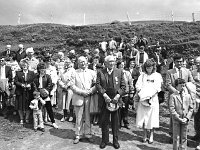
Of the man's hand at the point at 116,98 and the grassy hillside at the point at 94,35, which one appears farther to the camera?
the grassy hillside at the point at 94,35

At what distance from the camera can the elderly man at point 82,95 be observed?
6.32 m

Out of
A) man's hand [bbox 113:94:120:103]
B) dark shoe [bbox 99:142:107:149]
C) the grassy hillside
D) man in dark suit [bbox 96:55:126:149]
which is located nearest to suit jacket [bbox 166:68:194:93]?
man in dark suit [bbox 96:55:126:149]

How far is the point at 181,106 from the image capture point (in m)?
5.56

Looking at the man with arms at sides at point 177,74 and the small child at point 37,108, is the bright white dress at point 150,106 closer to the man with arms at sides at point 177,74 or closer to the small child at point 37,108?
the man with arms at sides at point 177,74

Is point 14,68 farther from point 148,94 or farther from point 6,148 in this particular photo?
point 148,94

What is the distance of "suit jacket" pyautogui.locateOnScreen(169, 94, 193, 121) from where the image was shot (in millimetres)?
5539

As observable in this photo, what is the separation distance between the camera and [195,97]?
20.0ft

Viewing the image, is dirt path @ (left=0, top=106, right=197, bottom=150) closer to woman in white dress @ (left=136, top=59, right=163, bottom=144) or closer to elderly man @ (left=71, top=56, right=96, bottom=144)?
elderly man @ (left=71, top=56, right=96, bottom=144)

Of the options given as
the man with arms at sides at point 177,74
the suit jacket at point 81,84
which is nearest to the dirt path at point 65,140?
the suit jacket at point 81,84

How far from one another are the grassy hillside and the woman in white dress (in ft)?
37.2

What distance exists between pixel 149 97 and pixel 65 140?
242cm

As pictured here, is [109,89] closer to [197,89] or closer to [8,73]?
[197,89]

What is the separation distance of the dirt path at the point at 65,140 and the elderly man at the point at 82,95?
1.06ft

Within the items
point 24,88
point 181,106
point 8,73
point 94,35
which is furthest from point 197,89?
point 94,35
